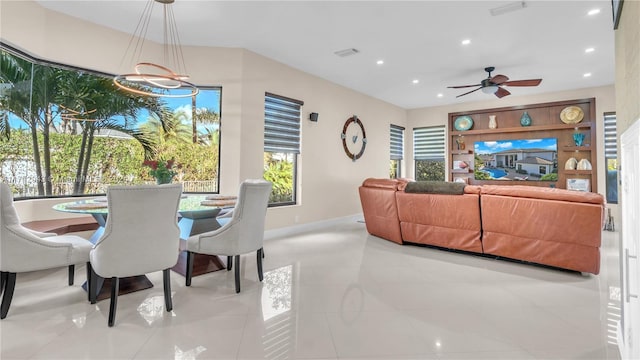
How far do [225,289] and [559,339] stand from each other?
2.63 metres

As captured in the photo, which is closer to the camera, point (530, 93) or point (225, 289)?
point (225, 289)

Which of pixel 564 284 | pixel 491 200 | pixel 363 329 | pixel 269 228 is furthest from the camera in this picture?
pixel 269 228

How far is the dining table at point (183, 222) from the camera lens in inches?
105

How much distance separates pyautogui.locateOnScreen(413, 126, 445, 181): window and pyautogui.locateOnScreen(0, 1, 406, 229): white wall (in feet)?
5.26

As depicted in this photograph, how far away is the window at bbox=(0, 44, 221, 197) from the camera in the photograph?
11.3 ft

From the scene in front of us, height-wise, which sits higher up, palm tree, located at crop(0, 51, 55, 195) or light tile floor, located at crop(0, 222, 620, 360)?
palm tree, located at crop(0, 51, 55, 195)

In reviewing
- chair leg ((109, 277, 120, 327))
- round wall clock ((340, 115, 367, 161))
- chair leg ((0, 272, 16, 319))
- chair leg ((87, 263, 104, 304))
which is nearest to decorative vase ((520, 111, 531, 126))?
round wall clock ((340, 115, 367, 161))

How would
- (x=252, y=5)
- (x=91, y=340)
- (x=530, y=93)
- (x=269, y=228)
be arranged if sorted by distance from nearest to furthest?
(x=91, y=340) < (x=252, y=5) < (x=269, y=228) < (x=530, y=93)

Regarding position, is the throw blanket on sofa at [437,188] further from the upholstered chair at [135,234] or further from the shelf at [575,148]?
the shelf at [575,148]

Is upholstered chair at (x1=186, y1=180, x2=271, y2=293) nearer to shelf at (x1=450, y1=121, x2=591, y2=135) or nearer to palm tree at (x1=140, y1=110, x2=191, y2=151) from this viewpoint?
palm tree at (x1=140, y1=110, x2=191, y2=151)

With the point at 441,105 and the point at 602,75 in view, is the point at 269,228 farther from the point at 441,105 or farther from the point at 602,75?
the point at 602,75


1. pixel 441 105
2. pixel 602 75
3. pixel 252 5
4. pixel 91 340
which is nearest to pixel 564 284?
pixel 91 340

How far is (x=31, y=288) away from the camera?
286 centimetres

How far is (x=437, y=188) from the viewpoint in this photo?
417cm
